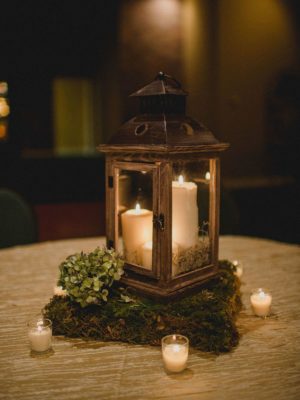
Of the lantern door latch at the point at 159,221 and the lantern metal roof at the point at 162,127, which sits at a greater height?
the lantern metal roof at the point at 162,127

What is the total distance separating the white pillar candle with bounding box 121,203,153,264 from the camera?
4.21 ft

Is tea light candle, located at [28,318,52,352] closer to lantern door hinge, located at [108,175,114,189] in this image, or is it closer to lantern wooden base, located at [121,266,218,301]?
lantern wooden base, located at [121,266,218,301]

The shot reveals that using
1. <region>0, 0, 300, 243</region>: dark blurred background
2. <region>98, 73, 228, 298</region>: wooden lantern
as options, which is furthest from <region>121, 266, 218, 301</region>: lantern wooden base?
<region>0, 0, 300, 243</region>: dark blurred background

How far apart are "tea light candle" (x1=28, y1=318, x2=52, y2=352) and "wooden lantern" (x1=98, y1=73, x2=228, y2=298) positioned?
0.26 meters

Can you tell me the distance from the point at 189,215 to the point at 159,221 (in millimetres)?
116

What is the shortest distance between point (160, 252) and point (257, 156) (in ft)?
15.1

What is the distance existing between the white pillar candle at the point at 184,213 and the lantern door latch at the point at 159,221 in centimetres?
7

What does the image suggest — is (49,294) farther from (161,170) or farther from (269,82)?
(269,82)

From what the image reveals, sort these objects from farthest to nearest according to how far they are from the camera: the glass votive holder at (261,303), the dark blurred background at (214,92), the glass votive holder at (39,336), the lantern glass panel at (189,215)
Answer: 1. the dark blurred background at (214,92)
2. the glass votive holder at (261,303)
3. the lantern glass panel at (189,215)
4. the glass votive holder at (39,336)

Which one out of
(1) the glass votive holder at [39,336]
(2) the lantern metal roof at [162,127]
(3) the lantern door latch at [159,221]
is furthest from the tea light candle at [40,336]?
(2) the lantern metal roof at [162,127]

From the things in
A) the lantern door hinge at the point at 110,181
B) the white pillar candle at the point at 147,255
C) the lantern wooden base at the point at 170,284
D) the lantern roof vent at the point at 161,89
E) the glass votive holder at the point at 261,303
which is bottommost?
the glass votive holder at the point at 261,303

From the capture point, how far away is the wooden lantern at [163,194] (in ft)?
3.91

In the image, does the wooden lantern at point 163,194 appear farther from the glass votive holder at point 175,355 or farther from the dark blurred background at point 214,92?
the dark blurred background at point 214,92

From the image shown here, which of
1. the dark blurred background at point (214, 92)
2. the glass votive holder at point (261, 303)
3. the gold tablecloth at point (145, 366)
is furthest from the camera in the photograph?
the dark blurred background at point (214, 92)
